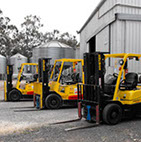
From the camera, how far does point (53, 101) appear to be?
393 inches

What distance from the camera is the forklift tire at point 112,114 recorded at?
6578mm

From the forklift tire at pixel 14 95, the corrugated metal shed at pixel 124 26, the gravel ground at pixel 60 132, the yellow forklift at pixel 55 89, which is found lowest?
the gravel ground at pixel 60 132

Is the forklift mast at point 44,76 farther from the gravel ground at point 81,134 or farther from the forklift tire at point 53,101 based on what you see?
the gravel ground at point 81,134

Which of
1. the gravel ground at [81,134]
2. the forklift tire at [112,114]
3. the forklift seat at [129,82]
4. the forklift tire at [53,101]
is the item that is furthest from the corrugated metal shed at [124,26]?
the gravel ground at [81,134]

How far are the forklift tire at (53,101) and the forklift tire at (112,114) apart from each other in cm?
369

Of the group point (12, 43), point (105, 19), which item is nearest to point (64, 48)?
point (105, 19)

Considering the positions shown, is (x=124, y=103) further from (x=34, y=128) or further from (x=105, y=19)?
(x=105, y=19)

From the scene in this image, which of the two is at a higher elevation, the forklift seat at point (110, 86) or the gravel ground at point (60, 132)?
the forklift seat at point (110, 86)

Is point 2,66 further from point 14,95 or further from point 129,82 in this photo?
point 129,82

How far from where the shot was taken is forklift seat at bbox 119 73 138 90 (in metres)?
7.18

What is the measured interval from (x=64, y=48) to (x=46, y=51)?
2261mm

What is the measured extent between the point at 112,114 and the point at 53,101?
3814mm

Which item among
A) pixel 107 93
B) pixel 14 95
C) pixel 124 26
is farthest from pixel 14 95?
pixel 107 93

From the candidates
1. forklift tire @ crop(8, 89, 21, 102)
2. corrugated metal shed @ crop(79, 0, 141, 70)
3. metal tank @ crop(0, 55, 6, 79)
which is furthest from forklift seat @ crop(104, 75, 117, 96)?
metal tank @ crop(0, 55, 6, 79)
